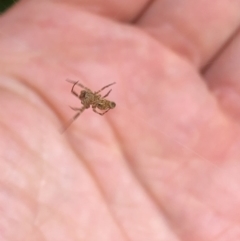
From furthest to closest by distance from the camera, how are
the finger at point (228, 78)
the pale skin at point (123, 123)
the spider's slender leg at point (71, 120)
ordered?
the finger at point (228, 78) < the spider's slender leg at point (71, 120) < the pale skin at point (123, 123)

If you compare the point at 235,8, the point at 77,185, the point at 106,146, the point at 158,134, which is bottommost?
the point at 77,185

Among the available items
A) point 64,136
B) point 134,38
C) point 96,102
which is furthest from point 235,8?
point 64,136

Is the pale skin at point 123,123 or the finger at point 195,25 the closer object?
the pale skin at point 123,123

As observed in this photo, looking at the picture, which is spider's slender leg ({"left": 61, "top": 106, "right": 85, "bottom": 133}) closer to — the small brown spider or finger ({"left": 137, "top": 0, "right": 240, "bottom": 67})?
the small brown spider

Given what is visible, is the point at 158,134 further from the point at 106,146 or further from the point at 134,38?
the point at 134,38

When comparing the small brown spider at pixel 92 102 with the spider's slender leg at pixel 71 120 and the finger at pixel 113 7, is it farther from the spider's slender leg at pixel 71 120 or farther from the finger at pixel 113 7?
the finger at pixel 113 7

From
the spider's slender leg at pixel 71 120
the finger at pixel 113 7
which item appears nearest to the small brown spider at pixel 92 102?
the spider's slender leg at pixel 71 120

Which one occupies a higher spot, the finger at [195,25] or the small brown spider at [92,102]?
the finger at [195,25]

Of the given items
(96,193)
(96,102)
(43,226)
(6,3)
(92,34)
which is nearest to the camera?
(43,226)
